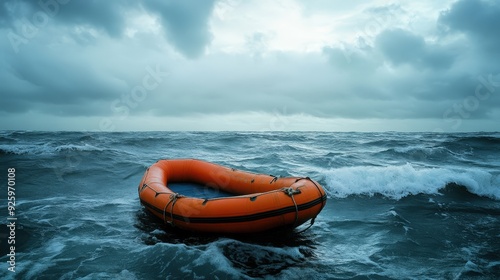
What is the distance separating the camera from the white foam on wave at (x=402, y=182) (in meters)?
8.45

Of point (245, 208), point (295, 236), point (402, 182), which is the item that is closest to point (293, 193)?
point (245, 208)

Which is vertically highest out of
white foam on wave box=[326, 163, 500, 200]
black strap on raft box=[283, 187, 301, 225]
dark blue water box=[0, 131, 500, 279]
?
black strap on raft box=[283, 187, 301, 225]

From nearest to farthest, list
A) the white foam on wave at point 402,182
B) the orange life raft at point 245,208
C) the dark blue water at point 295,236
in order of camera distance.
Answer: the dark blue water at point 295,236, the orange life raft at point 245,208, the white foam on wave at point 402,182

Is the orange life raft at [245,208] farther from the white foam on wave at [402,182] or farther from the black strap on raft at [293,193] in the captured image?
the white foam on wave at [402,182]

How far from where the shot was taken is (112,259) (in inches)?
172

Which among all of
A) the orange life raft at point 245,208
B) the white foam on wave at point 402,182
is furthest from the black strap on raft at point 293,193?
the white foam on wave at point 402,182

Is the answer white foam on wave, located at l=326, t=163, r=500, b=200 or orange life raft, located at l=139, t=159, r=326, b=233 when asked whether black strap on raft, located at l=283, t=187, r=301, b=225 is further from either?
white foam on wave, located at l=326, t=163, r=500, b=200

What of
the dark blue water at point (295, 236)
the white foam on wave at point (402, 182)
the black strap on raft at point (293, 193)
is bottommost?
the dark blue water at point (295, 236)

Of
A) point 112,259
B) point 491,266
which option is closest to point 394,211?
point 491,266

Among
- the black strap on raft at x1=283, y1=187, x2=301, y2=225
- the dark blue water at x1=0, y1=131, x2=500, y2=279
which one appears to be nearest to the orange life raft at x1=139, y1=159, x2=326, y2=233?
the black strap on raft at x1=283, y1=187, x2=301, y2=225

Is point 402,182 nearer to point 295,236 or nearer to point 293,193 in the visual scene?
point 295,236

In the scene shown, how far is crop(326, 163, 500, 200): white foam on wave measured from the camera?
333 inches

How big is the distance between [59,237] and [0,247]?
31.9 inches

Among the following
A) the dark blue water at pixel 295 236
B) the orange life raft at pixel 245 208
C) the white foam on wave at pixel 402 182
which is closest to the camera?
the dark blue water at pixel 295 236
